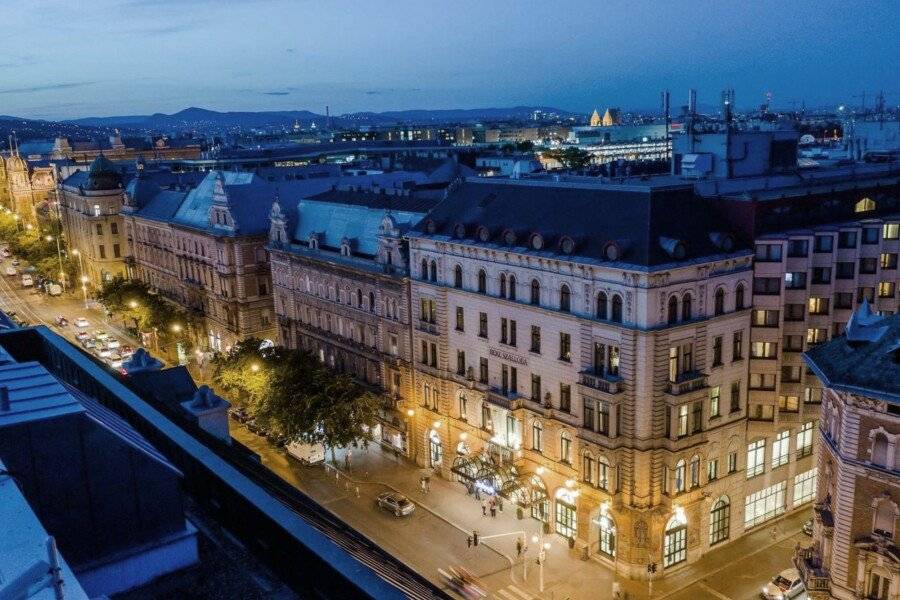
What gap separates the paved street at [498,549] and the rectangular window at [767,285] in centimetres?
Result: 1966

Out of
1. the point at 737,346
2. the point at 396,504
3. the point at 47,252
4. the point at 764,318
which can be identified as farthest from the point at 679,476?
the point at 47,252

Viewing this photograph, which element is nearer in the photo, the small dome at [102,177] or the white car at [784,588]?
the white car at [784,588]

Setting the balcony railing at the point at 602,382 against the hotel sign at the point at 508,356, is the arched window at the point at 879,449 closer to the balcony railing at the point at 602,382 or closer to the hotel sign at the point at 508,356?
the balcony railing at the point at 602,382

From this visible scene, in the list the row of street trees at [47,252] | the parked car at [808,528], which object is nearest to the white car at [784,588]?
the parked car at [808,528]

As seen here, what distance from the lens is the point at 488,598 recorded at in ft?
189

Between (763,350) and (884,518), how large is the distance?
72.5 feet

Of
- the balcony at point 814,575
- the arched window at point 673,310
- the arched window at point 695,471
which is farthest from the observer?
the arched window at point 695,471

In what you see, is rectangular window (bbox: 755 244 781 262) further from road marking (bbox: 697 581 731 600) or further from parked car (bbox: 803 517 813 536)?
road marking (bbox: 697 581 731 600)

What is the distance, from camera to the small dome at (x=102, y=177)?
15012 cm

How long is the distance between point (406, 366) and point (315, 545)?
62515 millimetres

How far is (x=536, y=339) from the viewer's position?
65.8m

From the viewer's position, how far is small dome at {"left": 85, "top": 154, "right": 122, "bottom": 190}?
150125mm

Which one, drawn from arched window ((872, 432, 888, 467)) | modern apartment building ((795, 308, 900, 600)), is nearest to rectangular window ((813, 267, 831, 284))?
modern apartment building ((795, 308, 900, 600))

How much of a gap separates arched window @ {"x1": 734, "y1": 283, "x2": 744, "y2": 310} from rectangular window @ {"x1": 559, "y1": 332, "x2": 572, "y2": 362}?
42.3 feet
